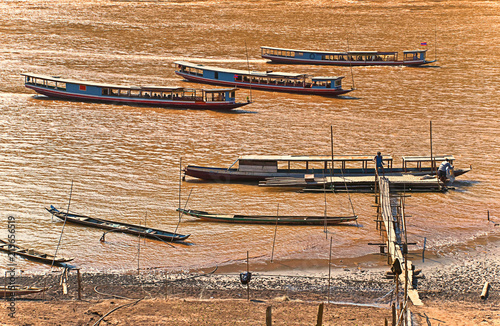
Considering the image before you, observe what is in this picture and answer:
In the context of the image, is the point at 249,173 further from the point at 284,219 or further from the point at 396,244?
the point at 396,244

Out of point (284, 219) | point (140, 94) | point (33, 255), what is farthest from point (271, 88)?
point (33, 255)

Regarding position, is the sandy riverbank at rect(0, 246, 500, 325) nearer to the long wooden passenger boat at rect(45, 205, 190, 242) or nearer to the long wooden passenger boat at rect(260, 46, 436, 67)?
the long wooden passenger boat at rect(45, 205, 190, 242)

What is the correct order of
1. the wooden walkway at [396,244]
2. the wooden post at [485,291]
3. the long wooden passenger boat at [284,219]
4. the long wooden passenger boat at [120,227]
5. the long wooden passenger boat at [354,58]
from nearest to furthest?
the wooden walkway at [396,244]
the wooden post at [485,291]
the long wooden passenger boat at [120,227]
the long wooden passenger boat at [284,219]
the long wooden passenger boat at [354,58]

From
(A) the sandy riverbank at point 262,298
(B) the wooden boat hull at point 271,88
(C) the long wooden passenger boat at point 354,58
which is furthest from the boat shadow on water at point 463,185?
(C) the long wooden passenger boat at point 354,58

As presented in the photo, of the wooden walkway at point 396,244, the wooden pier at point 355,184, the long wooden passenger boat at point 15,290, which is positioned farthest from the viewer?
the wooden pier at point 355,184

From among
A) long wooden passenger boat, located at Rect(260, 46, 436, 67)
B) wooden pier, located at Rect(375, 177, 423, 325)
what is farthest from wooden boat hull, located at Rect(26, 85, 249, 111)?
wooden pier, located at Rect(375, 177, 423, 325)

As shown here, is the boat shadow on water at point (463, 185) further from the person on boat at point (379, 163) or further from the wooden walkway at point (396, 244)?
the wooden walkway at point (396, 244)

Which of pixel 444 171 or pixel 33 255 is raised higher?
pixel 444 171
